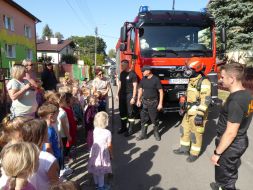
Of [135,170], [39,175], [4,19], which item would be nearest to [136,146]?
[135,170]

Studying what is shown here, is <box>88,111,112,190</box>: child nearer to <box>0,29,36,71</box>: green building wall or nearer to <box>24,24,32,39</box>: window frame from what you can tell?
<box>0,29,36,71</box>: green building wall

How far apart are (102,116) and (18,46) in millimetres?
24682

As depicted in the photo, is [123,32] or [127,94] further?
[123,32]

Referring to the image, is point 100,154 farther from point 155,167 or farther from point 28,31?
point 28,31

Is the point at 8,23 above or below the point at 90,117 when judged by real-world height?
above

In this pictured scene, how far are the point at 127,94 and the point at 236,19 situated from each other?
1141 centimetres

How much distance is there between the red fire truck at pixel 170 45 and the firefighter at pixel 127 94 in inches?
19.9

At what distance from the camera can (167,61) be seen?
7668 millimetres

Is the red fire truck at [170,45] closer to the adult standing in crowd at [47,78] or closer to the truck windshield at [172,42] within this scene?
the truck windshield at [172,42]

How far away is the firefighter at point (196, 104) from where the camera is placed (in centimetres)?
527

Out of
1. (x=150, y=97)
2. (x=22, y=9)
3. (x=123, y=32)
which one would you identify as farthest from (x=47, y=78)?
(x=22, y=9)

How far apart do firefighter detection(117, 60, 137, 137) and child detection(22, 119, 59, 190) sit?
4640 millimetres

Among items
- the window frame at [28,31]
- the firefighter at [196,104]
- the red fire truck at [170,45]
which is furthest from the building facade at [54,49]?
the firefighter at [196,104]

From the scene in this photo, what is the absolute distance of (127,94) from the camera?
7.52m
